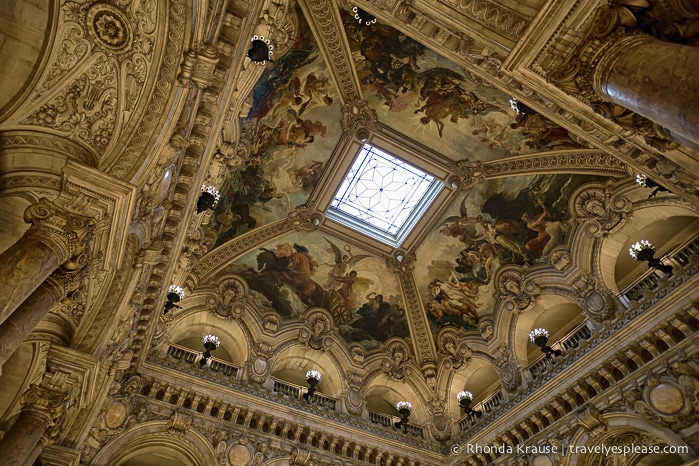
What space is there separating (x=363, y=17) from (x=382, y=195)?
5445 mm

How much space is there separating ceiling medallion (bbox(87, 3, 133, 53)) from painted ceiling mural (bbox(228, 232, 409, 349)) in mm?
8311

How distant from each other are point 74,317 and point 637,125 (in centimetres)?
793

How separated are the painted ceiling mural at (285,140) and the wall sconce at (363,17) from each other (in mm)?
1098

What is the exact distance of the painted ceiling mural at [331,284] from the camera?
1333cm

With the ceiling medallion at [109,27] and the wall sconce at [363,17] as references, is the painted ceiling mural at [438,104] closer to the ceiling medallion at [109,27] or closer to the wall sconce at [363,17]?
the wall sconce at [363,17]

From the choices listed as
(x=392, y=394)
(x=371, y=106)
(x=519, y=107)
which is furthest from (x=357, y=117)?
(x=392, y=394)

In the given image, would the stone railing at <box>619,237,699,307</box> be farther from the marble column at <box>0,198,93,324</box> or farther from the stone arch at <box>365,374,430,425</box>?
the marble column at <box>0,198,93,324</box>

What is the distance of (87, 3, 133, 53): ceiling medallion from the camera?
508cm

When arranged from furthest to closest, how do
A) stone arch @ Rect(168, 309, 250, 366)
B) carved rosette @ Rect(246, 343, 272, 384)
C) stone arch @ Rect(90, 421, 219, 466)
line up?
stone arch @ Rect(168, 309, 250, 366) → carved rosette @ Rect(246, 343, 272, 384) → stone arch @ Rect(90, 421, 219, 466)

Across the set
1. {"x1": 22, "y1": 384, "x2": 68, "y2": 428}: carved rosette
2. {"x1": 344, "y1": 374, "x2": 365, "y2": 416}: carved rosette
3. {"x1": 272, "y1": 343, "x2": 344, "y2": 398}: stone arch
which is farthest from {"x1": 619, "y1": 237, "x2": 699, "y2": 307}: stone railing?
{"x1": 22, "y1": 384, "x2": 68, "y2": 428}: carved rosette

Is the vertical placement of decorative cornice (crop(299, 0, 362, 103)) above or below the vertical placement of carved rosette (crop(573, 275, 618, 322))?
above

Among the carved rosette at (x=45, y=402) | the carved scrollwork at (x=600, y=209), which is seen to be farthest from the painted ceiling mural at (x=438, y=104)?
the carved rosette at (x=45, y=402)

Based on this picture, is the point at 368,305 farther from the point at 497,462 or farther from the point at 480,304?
the point at 497,462

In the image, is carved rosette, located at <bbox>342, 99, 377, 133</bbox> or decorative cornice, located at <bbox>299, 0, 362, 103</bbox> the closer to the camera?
decorative cornice, located at <bbox>299, 0, 362, 103</bbox>
